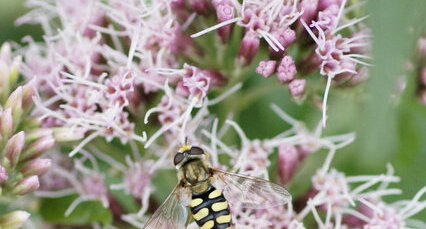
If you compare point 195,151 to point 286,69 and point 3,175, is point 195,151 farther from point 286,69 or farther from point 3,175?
point 3,175

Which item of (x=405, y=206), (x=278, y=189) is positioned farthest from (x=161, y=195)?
(x=405, y=206)

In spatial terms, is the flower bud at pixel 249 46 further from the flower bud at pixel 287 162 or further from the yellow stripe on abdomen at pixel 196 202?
the yellow stripe on abdomen at pixel 196 202

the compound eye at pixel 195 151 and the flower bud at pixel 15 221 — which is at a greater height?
the compound eye at pixel 195 151

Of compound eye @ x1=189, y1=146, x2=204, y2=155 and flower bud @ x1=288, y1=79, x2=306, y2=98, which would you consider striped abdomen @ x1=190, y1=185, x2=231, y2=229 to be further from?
flower bud @ x1=288, y1=79, x2=306, y2=98

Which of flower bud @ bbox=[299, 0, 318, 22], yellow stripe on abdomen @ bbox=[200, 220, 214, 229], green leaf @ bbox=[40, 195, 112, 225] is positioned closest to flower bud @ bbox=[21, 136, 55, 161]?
green leaf @ bbox=[40, 195, 112, 225]

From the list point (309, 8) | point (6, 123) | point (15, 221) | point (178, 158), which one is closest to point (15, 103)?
point (6, 123)

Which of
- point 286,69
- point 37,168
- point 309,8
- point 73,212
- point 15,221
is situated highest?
point 309,8

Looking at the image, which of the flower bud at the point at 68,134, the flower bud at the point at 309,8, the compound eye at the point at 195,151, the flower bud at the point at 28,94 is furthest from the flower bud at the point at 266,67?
the flower bud at the point at 28,94
